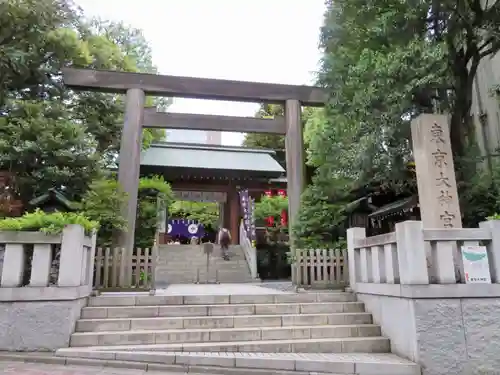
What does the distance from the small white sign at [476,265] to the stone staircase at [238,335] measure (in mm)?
1497

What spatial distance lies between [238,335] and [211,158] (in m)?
14.1

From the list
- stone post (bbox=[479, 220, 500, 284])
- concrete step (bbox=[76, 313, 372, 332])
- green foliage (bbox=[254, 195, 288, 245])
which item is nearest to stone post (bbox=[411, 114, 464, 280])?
stone post (bbox=[479, 220, 500, 284])

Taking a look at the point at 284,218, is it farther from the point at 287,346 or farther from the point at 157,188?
the point at 287,346

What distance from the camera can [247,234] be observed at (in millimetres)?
16234

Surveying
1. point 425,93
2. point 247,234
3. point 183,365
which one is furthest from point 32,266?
point 247,234

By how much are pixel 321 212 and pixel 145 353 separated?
20.3 feet

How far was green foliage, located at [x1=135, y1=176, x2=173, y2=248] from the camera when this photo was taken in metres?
12.4

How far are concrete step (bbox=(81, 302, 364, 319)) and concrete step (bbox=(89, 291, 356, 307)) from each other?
0.57 feet

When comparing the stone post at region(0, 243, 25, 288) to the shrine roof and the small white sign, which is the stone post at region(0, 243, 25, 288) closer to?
the small white sign

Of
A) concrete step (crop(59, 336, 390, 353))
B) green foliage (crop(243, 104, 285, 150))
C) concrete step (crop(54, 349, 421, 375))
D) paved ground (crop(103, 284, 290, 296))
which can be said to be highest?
green foliage (crop(243, 104, 285, 150))

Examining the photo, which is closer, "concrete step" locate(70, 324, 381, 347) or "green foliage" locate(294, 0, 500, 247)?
"concrete step" locate(70, 324, 381, 347)

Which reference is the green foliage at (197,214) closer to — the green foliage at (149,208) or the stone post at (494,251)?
the green foliage at (149,208)

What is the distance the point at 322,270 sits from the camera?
8.48 metres

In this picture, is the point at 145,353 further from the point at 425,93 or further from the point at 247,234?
the point at 247,234
